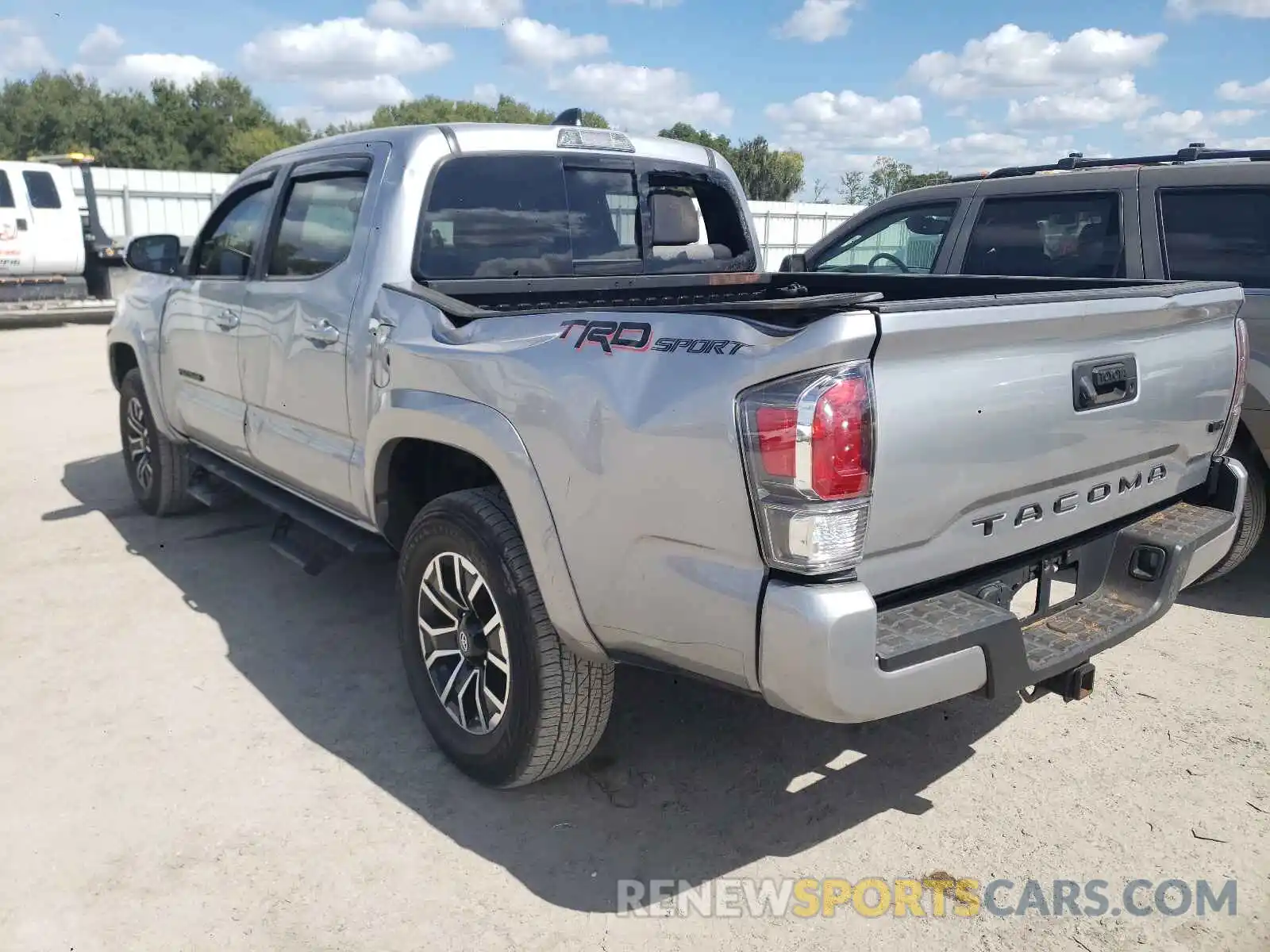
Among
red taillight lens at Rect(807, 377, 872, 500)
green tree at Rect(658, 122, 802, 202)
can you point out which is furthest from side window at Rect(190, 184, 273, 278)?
green tree at Rect(658, 122, 802, 202)

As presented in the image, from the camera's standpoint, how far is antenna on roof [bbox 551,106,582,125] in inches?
161

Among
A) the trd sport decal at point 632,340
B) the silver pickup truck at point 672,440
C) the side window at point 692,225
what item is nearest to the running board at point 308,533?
the silver pickup truck at point 672,440

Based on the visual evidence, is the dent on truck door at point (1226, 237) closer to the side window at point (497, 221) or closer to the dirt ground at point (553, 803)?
the dirt ground at point (553, 803)

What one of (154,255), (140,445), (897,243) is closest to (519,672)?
(154,255)

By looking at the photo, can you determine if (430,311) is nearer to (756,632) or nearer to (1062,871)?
(756,632)

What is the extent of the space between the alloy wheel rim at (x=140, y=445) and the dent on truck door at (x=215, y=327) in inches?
25.6

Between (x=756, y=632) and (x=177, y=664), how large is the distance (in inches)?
110

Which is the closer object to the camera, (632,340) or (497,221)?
(632,340)

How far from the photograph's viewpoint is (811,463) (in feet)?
6.82

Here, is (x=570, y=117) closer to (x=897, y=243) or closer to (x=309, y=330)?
(x=309, y=330)

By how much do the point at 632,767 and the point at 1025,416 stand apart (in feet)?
5.51

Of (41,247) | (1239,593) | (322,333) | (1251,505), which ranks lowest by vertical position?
(1239,593)

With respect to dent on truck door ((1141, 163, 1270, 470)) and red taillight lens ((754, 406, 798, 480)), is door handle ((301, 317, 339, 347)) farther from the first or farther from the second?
dent on truck door ((1141, 163, 1270, 470))

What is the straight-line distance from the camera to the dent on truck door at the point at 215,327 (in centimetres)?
445
